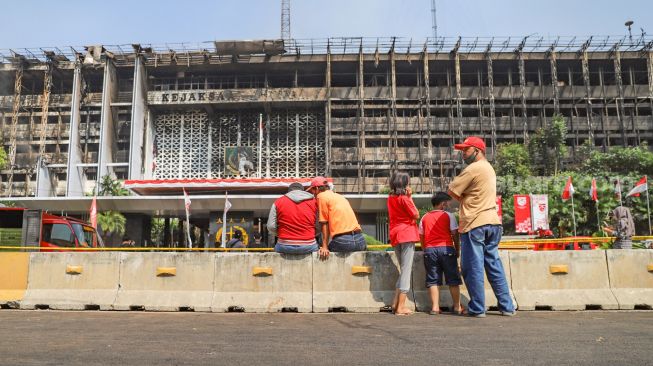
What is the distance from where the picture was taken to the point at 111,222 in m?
37.9

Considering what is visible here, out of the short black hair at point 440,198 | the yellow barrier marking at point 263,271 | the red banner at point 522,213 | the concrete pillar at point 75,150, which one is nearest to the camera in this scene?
the short black hair at point 440,198

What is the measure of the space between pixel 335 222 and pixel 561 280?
9.90 ft

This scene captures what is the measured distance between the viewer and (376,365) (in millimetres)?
3459

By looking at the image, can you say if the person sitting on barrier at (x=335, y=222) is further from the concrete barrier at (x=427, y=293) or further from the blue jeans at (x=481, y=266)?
the blue jeans at (x=481, y=266)

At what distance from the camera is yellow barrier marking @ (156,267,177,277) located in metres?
7.21

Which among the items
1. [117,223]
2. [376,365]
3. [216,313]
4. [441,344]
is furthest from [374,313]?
[117,223]

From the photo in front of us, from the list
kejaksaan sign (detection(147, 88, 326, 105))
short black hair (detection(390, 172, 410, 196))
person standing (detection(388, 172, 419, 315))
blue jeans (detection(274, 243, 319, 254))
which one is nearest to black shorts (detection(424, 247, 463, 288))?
person standing (detection(388, 172, 419, 315))

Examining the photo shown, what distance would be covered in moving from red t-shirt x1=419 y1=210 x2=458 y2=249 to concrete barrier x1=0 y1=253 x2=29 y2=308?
5649 mm

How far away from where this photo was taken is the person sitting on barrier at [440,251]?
614 cm

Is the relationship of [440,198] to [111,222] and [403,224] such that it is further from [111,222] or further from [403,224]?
[111,222]

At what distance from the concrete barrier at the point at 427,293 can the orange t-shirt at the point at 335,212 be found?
40.3 inches

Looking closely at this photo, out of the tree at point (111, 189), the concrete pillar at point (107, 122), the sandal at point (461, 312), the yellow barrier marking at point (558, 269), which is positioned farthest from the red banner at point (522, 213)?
the concrete pillar at point (107, 122)

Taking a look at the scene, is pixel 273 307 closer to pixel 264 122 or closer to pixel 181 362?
pixel 181 362

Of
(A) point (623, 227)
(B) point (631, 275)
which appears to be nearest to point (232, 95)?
(A) point (623, 227)
